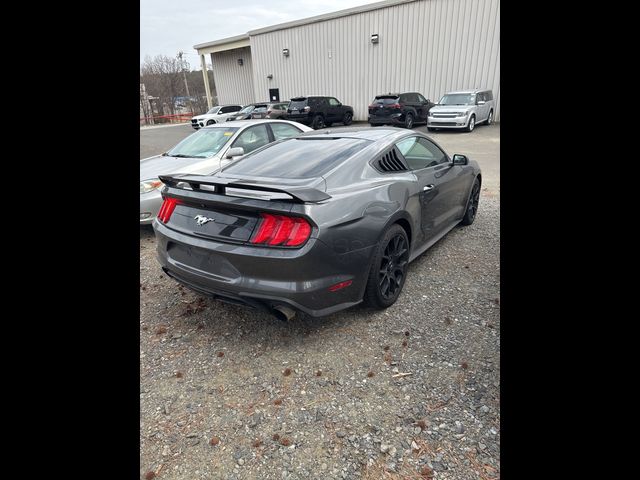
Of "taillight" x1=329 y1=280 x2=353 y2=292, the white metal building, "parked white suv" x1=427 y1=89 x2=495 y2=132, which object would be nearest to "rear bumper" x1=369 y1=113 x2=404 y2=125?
"parked white suv" x1=427 y1=89 x2=495 y2=132

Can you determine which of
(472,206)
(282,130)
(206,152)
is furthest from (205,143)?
(472,206)

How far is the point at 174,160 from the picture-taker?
5949 millimetres

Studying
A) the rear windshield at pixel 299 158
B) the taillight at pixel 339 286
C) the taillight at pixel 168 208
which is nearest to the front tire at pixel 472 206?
the rear windshield at pixel 299 158

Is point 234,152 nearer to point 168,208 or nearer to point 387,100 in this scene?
point 168,208

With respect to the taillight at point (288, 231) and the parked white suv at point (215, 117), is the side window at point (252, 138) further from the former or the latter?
the parked white suv at point (215, 117)

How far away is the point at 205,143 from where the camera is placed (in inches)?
244

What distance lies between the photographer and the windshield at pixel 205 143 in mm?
5961

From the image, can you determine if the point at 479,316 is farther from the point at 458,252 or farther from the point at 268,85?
the point at 268,85

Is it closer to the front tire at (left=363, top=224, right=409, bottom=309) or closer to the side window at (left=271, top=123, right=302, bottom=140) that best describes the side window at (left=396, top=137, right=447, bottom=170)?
the front tire at (left=363, top=224, right=409, bottom=309)

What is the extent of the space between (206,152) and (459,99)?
47.5ft

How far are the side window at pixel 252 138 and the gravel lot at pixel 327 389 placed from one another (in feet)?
10.2

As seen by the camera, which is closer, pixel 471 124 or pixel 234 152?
pixel 234 152

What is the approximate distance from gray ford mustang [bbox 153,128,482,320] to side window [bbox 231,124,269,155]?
250 cm
